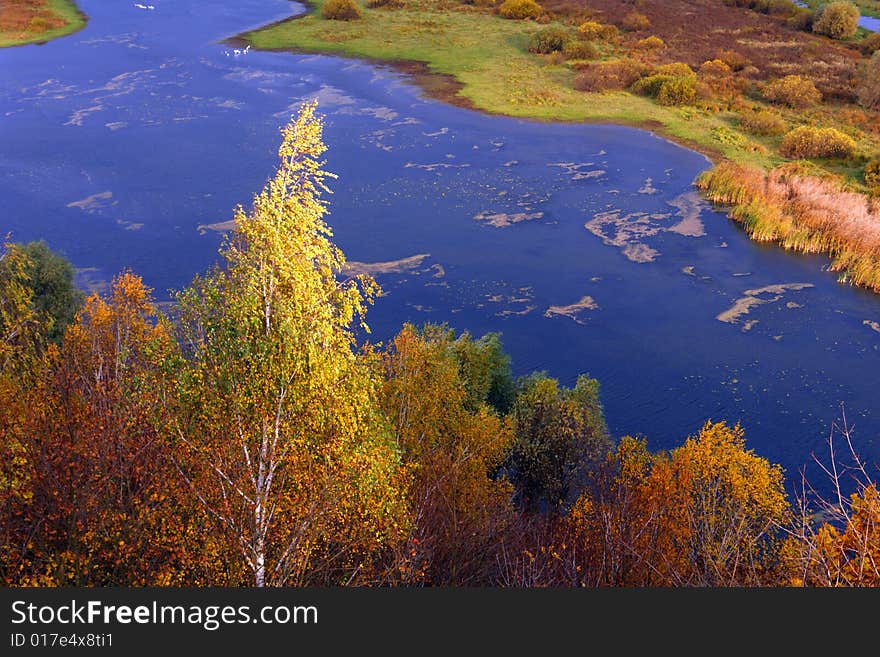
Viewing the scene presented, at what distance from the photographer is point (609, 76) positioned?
75.4 meters

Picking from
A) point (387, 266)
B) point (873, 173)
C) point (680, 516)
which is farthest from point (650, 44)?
point (680, 516)

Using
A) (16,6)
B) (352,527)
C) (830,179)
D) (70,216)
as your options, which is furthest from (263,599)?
(16,6)

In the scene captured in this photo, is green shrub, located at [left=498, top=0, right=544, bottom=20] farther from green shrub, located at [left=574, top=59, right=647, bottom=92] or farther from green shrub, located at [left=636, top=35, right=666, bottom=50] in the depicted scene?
green shrub, located at [left=574, top=59, right=647, bottom=92]

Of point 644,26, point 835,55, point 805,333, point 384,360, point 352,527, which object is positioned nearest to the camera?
point 352,527

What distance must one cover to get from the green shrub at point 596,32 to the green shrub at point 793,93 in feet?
80.3

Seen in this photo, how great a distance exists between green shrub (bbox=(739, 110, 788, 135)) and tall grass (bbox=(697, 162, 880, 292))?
1102 centimetres

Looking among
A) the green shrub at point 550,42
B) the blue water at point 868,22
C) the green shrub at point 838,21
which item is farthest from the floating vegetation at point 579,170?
the blue water at point 868,22

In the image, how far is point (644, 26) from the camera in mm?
95125

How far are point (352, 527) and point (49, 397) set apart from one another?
9.04 meters

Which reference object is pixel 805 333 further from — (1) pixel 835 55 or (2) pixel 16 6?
(2) pixel 16 6

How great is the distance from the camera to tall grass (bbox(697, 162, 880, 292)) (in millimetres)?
43750

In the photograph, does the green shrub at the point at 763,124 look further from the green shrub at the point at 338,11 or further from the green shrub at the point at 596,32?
the green shrub at the point at 338,11

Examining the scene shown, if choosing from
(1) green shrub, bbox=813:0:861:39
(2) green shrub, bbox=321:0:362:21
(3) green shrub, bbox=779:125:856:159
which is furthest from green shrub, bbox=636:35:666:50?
(2) green shrub, bbox=321:0:362:21

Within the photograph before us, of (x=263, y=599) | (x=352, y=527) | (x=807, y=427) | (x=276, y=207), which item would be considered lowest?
(x=807, y=427)
